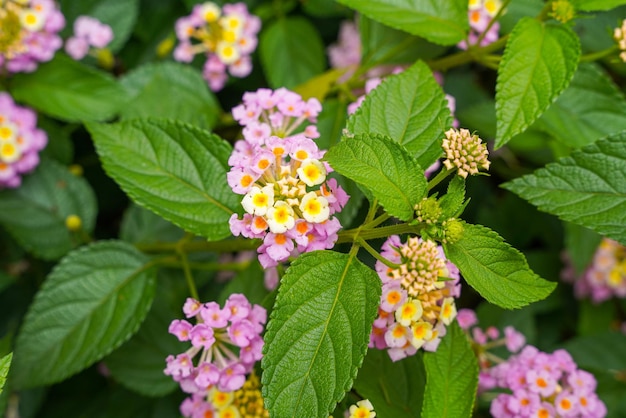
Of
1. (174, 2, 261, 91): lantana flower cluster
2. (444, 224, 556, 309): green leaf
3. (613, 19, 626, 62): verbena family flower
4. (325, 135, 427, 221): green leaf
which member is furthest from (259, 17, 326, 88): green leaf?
(444, 224, 556, 309): green leaf

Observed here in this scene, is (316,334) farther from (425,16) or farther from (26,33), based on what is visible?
(26,33)

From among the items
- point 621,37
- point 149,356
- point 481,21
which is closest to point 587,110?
point 621,37

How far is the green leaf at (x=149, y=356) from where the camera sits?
168 cm

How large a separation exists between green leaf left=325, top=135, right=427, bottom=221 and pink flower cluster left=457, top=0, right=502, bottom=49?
0.66 m

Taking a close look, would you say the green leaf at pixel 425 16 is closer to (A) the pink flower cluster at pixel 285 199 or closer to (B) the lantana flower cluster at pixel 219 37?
(A) the pink flower cluster at pixel 285 199

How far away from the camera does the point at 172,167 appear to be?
1399 mm

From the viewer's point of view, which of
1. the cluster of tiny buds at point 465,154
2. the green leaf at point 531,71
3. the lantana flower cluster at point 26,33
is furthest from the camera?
the lantana flower cluster at point 26,33

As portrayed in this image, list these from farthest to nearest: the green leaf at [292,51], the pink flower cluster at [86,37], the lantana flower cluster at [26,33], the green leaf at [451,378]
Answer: the green leaf at [292,51] < the pink flower cluster at [86,37] < the lantana flower cluster at [26,33] < the green leaf at [451,378]

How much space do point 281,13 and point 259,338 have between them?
1.32m

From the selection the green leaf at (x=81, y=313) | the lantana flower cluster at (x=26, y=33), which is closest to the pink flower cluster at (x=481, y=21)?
the green leaf at (x=81, y=313)

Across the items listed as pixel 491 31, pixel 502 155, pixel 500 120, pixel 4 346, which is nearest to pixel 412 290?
pixel 500 120

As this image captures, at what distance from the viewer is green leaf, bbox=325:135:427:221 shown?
3.49 feet

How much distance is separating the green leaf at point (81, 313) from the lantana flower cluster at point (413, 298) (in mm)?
593

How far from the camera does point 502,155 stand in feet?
7.50
